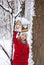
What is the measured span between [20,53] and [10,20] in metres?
0.22

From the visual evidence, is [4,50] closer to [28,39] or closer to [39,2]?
[28,39]

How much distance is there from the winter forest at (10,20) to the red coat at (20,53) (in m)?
0.02

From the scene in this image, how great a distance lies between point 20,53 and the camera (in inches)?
29.2

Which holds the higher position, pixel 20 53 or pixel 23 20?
pixel 23 20

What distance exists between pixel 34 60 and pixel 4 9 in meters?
0.37

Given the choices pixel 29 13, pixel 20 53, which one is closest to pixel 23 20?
pixel 29 13

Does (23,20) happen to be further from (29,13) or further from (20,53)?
(20,53)

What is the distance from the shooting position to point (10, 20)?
0.75 metres

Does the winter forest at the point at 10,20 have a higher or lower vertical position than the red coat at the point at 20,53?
higher

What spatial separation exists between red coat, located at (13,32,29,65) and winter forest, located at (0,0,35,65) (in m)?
0.02

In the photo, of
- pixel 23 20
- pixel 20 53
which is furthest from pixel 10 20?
pixel 20 53

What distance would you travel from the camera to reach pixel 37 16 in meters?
0.74

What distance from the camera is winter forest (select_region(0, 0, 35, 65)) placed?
74 cm

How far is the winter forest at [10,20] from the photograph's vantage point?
739 mm
